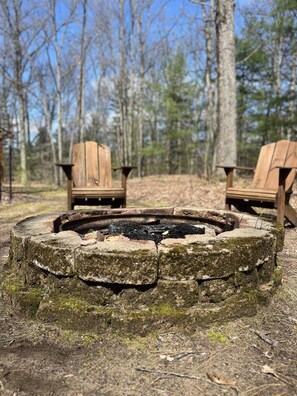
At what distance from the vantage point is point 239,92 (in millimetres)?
15055

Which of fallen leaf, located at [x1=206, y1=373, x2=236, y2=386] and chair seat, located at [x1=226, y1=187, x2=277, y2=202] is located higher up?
chair seat, located at [x1=226, y1=187, x2=277, y2=202]

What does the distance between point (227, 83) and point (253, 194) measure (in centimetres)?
407

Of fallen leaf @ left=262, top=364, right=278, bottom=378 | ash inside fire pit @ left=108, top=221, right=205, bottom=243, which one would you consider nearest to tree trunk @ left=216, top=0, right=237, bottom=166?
ash inside fire pit @ left=108, top=221, right=205, bottom=243

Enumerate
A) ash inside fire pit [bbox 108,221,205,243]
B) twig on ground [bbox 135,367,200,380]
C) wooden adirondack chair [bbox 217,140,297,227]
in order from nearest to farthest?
twig on ground [bbox 135,367,200,380] → ash inside fire pit [bbox 108,221,205,243] → wooden adirondack chair [bbox 217,140,297,227]

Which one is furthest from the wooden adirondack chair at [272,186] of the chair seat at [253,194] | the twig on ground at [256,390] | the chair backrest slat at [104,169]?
the twig on ground at [256,390]

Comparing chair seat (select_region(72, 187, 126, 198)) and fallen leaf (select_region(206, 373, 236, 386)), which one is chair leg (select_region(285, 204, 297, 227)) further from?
fallen leaf (select_region(206, 373, 236, 386))

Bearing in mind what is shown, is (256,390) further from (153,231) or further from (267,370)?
(153,231)

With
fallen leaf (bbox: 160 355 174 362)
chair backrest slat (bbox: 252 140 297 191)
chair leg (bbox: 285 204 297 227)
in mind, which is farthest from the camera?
chair backrest slat (bbox: 252 140 297 191)

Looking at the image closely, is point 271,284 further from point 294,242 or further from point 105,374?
point 294,242

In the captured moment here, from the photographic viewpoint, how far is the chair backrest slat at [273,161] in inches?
159

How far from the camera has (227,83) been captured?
6875 mm

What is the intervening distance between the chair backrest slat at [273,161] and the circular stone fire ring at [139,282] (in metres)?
2.43

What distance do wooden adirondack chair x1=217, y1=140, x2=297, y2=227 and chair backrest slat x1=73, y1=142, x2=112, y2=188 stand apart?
165cm

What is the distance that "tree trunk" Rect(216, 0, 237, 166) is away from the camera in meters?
6.85
